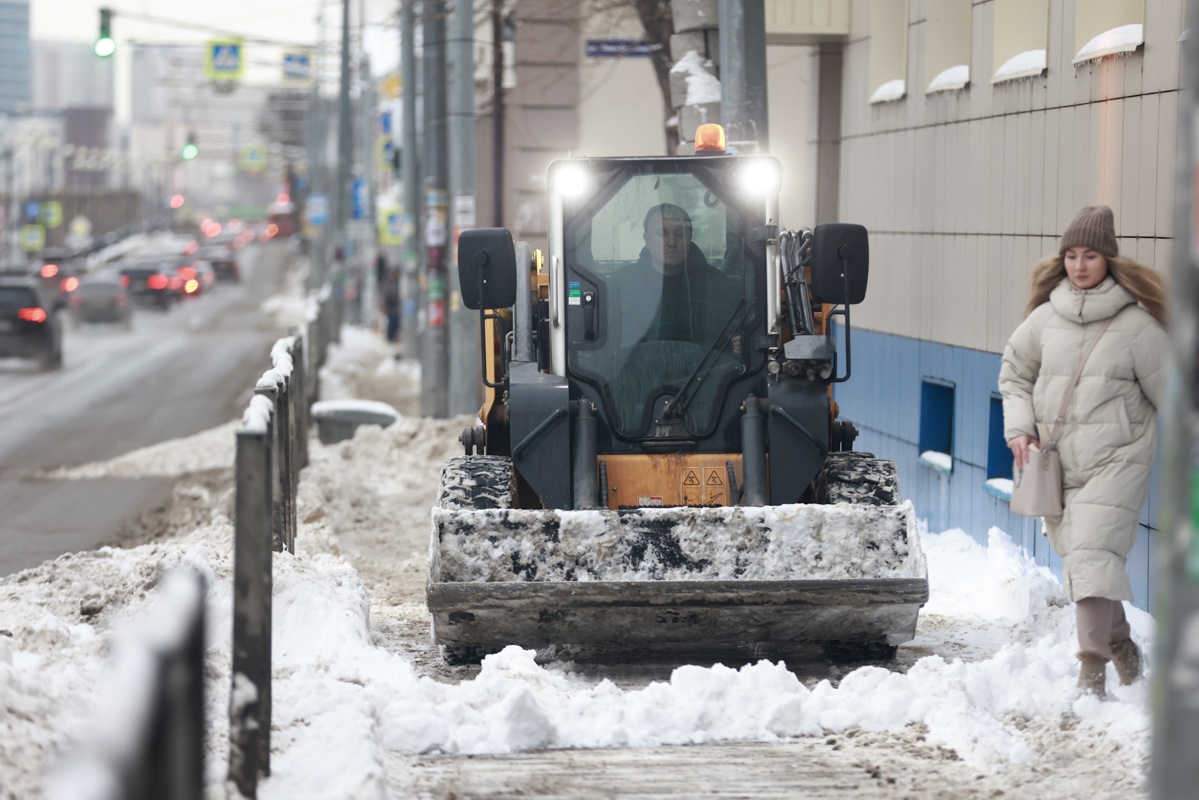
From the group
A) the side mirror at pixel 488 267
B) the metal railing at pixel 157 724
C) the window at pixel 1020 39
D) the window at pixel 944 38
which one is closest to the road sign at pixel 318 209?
the window at pixel 944 38

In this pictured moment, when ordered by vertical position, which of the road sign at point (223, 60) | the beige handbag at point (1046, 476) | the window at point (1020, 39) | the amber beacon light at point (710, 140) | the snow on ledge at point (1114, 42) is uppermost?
the road sign at point (223, 60)

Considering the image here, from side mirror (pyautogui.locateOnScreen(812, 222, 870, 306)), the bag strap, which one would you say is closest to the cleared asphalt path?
side mirror (pyautogui.locateOnScreen(812, 222, 870, 306))

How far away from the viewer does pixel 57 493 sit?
55.7 feet

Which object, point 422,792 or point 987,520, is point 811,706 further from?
point 987,520

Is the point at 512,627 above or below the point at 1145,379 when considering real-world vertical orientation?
below

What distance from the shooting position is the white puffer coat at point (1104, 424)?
6.64 metres

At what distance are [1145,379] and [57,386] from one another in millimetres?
26449

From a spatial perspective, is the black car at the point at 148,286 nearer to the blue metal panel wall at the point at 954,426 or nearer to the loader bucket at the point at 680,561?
the blue metal panel wall at the point at 954,426

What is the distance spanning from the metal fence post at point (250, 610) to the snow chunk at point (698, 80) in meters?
7.41

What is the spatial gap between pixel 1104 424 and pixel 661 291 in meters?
2.47

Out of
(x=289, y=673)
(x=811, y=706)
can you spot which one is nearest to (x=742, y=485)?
(x=811, y=706)

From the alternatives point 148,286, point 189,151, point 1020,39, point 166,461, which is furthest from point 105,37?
point 148,286

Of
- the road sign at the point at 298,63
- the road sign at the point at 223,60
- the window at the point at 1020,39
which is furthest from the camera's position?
the road sign at the point at 298,63

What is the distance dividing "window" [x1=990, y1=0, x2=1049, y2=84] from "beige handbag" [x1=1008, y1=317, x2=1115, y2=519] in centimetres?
399
